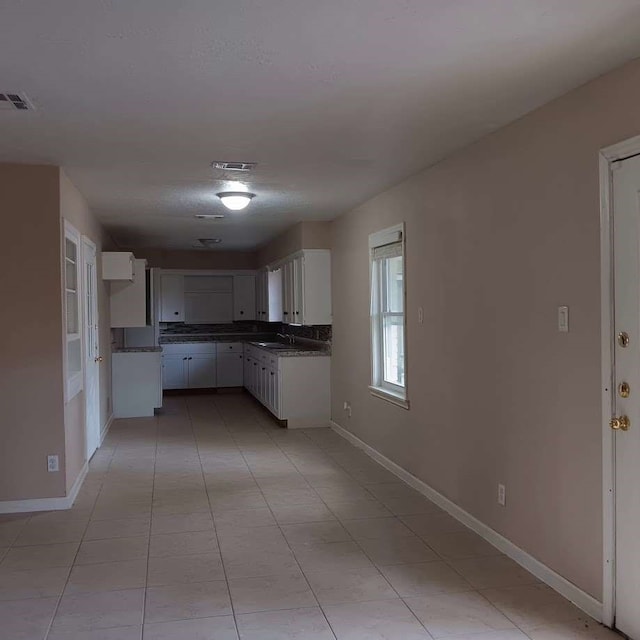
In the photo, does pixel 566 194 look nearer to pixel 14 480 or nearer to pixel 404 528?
pixel 404 528

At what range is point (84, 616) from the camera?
9.53 ft

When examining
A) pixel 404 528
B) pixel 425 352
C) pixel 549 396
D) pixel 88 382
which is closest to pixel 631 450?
pixel 549 396

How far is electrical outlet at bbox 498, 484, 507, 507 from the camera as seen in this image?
360 cm

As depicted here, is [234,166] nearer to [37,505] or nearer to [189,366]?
[37,505]

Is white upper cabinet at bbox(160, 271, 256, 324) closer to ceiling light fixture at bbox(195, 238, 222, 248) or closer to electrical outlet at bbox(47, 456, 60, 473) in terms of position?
ceiling light fixture at bbox(195, 238, 222, 248)

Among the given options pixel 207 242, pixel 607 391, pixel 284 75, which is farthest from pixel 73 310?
pixel 207 242

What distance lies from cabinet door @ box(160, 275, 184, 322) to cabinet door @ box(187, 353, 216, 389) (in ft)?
2.40

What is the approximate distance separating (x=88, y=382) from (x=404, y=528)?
3102 millimetres

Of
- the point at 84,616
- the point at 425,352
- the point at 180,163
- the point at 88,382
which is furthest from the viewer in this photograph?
the point at 88,382

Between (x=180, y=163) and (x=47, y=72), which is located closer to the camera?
(x=47, y=72)

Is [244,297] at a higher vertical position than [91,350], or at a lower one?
higher

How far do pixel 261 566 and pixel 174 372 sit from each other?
716 cm

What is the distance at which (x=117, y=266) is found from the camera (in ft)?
24.0

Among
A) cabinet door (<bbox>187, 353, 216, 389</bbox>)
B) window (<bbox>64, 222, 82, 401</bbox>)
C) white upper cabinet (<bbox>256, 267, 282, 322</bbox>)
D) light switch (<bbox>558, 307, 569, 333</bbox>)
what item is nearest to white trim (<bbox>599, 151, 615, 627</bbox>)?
light switch (<bbox>558, 307, 569, 333</bbox>)
